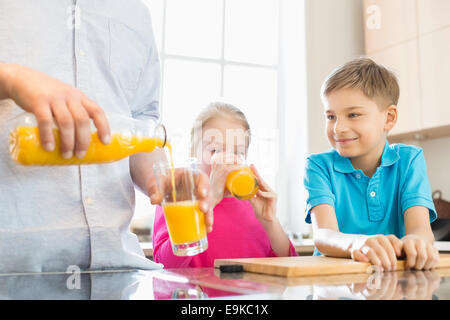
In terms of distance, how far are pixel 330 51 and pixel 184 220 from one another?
2758 millimetres

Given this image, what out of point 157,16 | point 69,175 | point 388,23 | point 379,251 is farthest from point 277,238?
point 388,23

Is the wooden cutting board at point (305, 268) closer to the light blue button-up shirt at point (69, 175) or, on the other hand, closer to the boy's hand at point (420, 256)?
the boy's hand at point (420, 256)

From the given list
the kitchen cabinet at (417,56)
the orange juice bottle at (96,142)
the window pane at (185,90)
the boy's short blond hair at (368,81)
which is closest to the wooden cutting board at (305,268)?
the orange juice bottle at (96,142)

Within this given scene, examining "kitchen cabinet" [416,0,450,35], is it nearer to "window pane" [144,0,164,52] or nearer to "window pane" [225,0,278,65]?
"window pane" [225,0,278,65]

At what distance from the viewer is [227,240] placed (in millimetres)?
1402

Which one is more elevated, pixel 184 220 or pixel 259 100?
pixel 259 100

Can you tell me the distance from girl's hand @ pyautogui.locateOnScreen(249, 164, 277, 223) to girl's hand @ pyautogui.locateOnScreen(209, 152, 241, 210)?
6 centimetres

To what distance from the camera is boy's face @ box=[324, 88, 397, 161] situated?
1305 millimetres

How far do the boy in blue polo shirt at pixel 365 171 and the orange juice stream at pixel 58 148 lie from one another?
549mm

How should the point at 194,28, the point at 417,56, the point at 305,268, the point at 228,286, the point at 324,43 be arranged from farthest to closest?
1. the point at 324,43
2. the point at 194,28
3. the point at 417,56
4. the point at 305,268
5. the point at 228,286

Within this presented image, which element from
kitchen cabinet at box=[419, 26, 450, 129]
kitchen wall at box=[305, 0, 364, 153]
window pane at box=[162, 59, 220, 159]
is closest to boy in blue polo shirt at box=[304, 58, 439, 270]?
kitchen cabinet at box=[419, 26, 450, 129]

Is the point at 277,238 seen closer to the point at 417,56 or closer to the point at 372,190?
the point at 372,190
